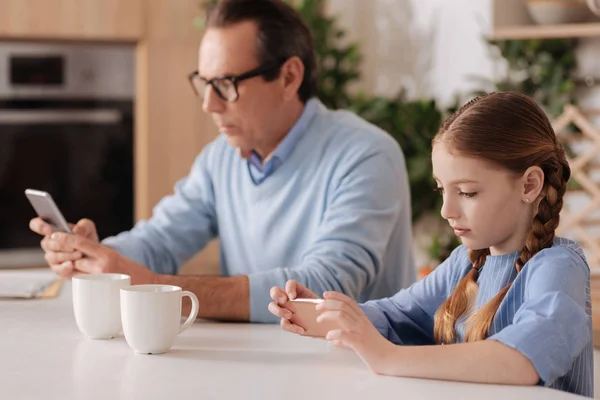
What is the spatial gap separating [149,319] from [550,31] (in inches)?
69.4

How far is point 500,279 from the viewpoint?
1.25 meters

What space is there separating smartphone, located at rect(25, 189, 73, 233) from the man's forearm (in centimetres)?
28

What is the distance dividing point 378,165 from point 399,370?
2.53ft

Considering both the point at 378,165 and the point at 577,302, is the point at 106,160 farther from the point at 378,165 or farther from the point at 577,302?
the point at 577,302

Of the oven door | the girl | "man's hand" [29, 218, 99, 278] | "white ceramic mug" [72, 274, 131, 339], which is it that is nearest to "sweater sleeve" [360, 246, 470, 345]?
the girl

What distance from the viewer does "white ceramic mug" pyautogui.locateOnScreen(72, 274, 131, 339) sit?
137 centimetres

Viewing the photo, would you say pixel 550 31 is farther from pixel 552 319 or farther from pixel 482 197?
pixel 552 319

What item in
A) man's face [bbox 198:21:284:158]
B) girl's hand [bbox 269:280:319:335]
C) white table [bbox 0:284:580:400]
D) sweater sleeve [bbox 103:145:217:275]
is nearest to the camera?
white table [bbox 0:284:580:400]

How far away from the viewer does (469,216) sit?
3.94 ft

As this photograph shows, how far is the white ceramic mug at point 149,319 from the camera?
1.26 metres

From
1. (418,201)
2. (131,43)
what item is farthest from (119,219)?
(418,201)

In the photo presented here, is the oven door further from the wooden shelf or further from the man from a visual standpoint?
the wooden shelf

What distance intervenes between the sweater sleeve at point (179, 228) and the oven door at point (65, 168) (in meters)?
1.20

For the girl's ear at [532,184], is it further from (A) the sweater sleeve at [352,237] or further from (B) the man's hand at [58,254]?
(B) the man's hand at [58,254]
